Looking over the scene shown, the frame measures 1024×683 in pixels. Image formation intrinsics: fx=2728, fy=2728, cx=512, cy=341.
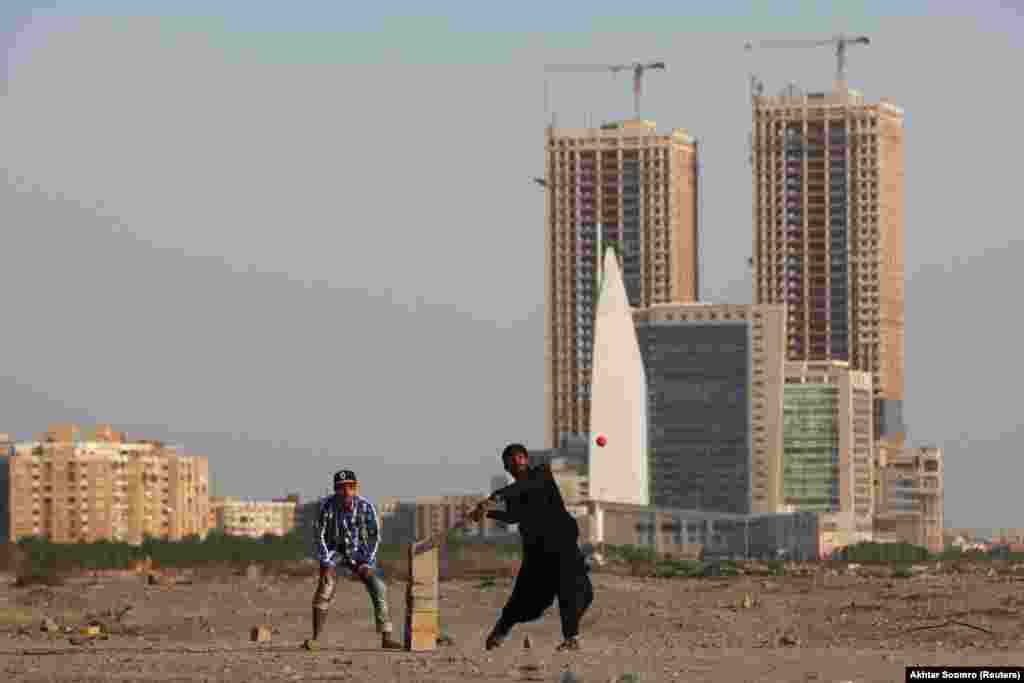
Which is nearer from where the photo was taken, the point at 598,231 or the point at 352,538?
the point at 352,538

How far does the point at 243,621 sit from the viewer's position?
28906mm

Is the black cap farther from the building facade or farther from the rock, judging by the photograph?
the building facade

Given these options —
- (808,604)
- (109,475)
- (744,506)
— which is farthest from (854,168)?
(808,604)

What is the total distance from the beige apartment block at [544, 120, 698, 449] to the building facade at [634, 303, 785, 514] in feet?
25.6

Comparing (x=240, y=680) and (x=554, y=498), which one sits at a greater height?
(x=554, y=498)

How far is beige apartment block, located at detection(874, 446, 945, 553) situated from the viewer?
611ft

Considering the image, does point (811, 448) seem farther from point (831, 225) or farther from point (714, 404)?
point (831, 225)

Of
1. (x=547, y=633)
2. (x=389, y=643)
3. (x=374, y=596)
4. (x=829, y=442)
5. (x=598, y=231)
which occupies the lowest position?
(x=547, y=633)

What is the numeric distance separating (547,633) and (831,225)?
158 meters

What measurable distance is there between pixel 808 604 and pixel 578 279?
15052cm

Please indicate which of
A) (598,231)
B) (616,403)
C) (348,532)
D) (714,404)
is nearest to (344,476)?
(348,532)

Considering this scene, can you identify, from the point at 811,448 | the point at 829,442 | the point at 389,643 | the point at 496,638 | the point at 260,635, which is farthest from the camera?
the point at 811,448

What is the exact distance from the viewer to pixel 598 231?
181m

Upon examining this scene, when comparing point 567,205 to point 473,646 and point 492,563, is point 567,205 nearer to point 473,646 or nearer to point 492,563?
point 492,563
